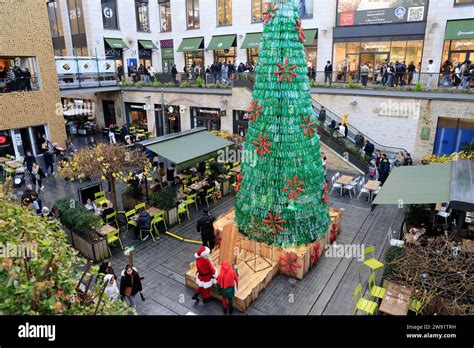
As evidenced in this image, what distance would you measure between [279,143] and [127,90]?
Answer: 2345 centimetres

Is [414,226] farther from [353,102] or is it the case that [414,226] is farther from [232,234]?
[353,102]

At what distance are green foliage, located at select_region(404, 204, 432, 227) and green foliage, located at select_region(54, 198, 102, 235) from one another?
10.6m

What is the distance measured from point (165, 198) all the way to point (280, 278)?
5.61m

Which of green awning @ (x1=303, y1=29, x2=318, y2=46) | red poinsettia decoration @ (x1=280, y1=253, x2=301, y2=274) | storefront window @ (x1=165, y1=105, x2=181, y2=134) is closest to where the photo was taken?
red poinsettia decoration @ (x1=280, y1=253, x2=301, y2=274)

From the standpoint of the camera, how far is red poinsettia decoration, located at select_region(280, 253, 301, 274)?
9.94 m

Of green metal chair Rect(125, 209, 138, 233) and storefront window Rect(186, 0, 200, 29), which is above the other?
storefront window Rect(186, 0, 200, 29)

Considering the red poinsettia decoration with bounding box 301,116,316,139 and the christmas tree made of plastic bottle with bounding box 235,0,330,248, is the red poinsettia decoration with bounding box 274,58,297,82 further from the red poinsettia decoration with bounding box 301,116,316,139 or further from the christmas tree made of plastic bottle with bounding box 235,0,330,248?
the red poinsettia decoration with bounding box 301,116,316,139

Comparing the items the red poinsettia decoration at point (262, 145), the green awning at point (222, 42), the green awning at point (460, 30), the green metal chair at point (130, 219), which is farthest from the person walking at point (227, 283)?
the green awning at point (222, 42)

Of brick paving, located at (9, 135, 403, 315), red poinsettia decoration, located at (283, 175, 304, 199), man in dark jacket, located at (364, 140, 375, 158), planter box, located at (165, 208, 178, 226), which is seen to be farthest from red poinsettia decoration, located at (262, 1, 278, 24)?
man in dark jacket, located at (364, 140, 375, 158)

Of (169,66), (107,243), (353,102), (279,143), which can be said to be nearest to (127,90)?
(169,66)

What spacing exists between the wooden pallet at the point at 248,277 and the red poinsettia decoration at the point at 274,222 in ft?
3.26

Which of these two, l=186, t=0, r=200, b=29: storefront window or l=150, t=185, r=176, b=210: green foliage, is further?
→ l=186, t=0, r=200, b=29: storefront window

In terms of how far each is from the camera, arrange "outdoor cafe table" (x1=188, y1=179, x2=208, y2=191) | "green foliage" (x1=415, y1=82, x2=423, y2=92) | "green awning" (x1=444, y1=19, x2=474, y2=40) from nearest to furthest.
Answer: "outdoor cafe table" (x1=188, y1=179, x2=208, y2=191)
"green foliage" (x1=415, y1=82, x2=423, y2=92)
"green awning" (x1=444, y1=19, x2=474, y2=40)

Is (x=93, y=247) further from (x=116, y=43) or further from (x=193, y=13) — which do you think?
(x=193, y=13)
